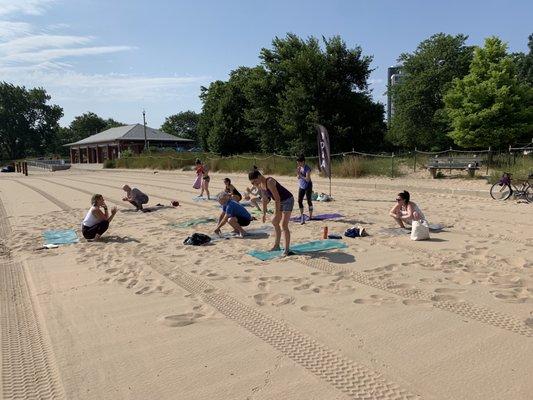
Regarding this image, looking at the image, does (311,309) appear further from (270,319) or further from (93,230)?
(93,230)

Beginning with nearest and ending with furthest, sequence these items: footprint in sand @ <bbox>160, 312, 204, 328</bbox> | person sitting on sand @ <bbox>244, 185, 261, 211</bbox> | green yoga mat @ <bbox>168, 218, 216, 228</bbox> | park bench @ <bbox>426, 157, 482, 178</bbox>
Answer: footprint in sand @ <bbox>160, 312, 204, 328</bbox>
green yoga mat @ <bbox>168, 218, 216, 228</bbox>
person sitting on sand @ <bbox>244, 185, 261, 211</bbox>
park bench @ <bbox>426, 157, 482, 178</bbox>

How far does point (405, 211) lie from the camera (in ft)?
29.8

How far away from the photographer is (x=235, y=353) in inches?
154

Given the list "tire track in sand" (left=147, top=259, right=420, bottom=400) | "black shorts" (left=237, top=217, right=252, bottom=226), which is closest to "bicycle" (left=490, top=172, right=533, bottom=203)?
"black shorts" (left=237, top=217, right=252, bottom=226)

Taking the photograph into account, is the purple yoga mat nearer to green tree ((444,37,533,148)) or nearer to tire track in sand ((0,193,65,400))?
tire track in sand ((0,193,65,400))

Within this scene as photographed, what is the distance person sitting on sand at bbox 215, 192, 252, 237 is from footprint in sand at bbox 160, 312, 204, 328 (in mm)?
4077

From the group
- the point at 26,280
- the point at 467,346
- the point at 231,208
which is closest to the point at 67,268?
the point at 26,280

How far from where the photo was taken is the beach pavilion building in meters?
61.3

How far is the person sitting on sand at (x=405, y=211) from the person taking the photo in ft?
28.7

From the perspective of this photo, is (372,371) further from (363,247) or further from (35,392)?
(363,247)

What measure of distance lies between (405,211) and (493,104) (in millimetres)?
22462

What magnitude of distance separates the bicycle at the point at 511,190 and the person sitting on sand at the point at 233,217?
324 inches

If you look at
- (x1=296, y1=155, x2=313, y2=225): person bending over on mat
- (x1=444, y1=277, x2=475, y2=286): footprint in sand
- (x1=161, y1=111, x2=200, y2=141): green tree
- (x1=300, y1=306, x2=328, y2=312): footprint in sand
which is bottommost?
(x1=300, y1=306, x2=328, y2=312): footprint in sand

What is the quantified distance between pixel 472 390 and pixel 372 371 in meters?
0.69
